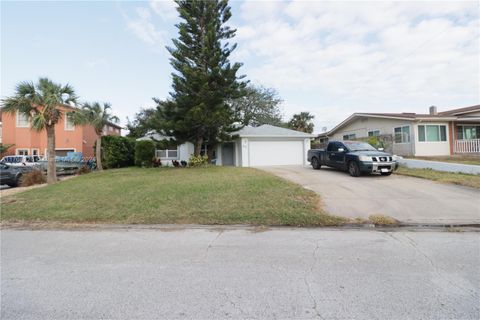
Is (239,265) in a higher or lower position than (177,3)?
lower

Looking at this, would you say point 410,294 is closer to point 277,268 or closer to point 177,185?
point 277,268

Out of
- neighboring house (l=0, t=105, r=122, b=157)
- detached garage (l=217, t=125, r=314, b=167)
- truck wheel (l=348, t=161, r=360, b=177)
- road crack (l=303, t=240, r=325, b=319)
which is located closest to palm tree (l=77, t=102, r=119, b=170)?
neighboring house (l=0, t=105, r=122, b=157)

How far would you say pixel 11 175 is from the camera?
12.8m

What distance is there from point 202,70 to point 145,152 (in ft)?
25.8

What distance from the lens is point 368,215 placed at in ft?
19.6

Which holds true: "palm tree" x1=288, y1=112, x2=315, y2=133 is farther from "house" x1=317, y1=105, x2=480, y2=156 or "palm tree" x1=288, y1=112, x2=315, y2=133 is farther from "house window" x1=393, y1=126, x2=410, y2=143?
"house window" x1=393, y1=126, x2=410, y2=143

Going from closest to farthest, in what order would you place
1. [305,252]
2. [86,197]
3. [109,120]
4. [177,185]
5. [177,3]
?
[305,252] < [86,197] < [177,185] < [177,3] < [109,120]

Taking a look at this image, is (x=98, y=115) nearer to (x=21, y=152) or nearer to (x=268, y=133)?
(x=268, y=133)

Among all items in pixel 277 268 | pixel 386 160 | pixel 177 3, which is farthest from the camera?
pixel 177 3

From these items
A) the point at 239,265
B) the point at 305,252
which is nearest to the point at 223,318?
the point at 239,265

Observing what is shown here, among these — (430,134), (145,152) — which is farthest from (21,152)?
(430,134)

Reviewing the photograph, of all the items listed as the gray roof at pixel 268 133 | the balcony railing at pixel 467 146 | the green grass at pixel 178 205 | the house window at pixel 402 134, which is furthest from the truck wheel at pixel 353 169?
the balcony railing at pixel 467 146

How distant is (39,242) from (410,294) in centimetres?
593

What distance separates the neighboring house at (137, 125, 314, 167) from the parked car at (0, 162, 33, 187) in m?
7.77
